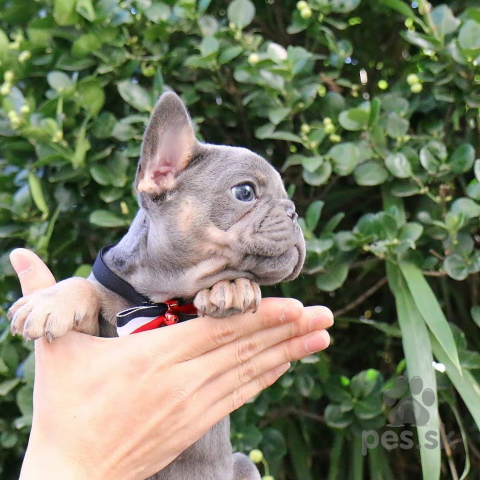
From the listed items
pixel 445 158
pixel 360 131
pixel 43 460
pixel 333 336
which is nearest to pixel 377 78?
pixel 360 131

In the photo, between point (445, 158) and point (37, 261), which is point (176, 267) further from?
point (445, 158)

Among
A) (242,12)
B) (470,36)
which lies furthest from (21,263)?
(470,36)

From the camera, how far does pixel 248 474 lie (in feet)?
8.28

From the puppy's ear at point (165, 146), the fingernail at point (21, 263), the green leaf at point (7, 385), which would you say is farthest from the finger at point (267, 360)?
the green leaf at point (7, 385)

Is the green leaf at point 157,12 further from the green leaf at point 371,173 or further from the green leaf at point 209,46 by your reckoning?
the green leaf at point 371,173

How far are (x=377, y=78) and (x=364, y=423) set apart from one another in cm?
179

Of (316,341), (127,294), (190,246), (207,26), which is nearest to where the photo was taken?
(190,246)

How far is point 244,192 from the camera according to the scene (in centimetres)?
225

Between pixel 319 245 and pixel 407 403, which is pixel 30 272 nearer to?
pixel 319 245

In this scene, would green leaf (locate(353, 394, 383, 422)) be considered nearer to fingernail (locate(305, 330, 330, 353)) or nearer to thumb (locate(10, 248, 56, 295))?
fingernail (locate(305, 330, 330, 353))

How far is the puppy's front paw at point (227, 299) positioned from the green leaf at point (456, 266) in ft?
3.29

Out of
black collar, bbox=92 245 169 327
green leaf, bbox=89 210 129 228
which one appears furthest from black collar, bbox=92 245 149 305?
green leaf, bbox=89 210 129 228

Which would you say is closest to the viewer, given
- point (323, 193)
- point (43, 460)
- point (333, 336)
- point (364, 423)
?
point (43, 460)

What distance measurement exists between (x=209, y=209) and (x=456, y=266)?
1175 millimetres
